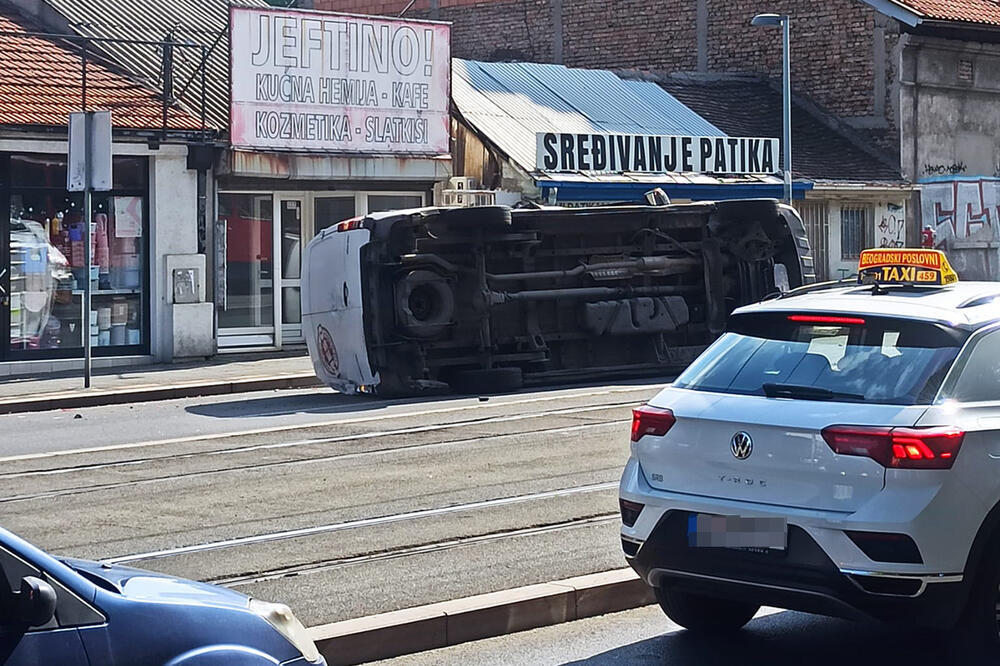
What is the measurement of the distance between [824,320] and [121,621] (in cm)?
355

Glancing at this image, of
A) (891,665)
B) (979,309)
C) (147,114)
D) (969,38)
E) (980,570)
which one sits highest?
(969,38)

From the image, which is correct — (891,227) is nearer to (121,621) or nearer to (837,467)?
(837,467)

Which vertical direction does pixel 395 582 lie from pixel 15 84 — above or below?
below

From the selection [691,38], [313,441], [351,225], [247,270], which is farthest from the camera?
[691,38]

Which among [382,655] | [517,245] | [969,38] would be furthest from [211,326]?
[969,38]

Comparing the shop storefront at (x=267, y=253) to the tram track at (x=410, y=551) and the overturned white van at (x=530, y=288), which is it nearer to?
the overturned white van at (x=530, y=288)

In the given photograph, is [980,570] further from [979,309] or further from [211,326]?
[211,326]

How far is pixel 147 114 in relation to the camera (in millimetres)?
21219

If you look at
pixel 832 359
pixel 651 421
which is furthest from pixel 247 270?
pixel 832 359

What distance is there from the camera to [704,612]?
691 cm

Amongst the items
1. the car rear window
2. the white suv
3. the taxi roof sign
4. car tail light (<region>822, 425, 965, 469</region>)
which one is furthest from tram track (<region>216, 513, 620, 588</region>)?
car tail light (<region>822, 425, 965, 469</region>)

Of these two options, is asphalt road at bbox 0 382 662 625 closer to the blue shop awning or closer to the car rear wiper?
the car rear wiper

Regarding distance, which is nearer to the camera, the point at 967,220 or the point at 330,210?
the point at 330,210

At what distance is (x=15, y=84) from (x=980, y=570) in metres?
17.8
